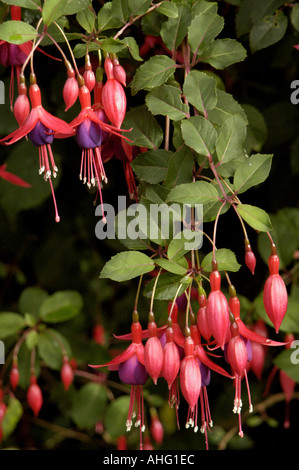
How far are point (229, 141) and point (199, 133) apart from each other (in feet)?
0.13

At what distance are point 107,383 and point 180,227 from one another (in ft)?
2.68

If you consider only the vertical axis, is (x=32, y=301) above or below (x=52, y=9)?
below

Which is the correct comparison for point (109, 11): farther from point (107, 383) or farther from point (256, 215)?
point (107, 383)

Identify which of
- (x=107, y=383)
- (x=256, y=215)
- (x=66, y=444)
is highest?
(x=256, y=215)

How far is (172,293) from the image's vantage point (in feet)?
2.44

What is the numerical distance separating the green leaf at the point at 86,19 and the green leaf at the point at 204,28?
0.13 meters

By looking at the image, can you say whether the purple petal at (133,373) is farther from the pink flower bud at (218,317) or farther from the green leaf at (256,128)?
the green leaf at (256,128)

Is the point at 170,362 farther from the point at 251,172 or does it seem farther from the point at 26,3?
the point at 26,3

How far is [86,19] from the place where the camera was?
2.51 ft

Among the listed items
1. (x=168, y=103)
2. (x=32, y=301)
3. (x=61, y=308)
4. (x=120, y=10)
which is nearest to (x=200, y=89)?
(x=168, y=103)

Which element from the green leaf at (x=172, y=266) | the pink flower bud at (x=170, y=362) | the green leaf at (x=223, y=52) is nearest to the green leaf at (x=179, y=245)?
the green leaf at (x=172, y=266)

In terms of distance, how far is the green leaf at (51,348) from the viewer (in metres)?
1.30

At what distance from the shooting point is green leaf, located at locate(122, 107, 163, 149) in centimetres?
82
